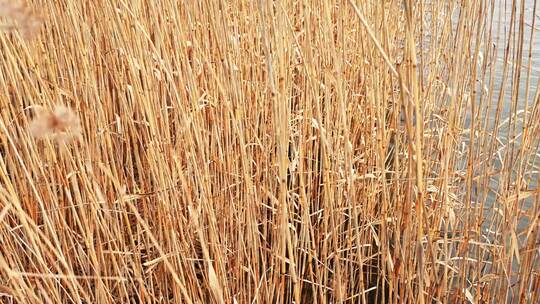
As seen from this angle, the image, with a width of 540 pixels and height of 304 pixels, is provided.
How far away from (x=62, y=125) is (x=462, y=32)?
0.75 metres

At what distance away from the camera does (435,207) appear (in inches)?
48.4

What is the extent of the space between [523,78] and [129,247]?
88.9 inches

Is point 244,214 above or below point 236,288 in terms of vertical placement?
above

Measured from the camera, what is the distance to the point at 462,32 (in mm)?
934

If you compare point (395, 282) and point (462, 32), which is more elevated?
point (462, 32)

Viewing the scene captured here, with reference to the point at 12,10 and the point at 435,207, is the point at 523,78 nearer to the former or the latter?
the point at 435,207

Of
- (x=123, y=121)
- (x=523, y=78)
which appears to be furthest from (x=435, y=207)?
(x=523, y=78)

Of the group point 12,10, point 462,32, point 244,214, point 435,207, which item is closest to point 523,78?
point 435,207

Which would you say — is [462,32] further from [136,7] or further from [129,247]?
[129,247]

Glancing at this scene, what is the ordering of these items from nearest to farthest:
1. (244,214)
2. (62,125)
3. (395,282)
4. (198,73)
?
(62,125) < (395,282) < (244,214) < (198,73)

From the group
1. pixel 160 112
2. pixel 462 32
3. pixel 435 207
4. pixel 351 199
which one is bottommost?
pixel 435 207

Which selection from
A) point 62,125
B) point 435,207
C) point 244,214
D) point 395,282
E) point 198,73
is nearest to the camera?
point 62,125

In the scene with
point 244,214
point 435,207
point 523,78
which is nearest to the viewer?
point 244,214

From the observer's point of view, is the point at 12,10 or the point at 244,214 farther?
the point at 244,214
